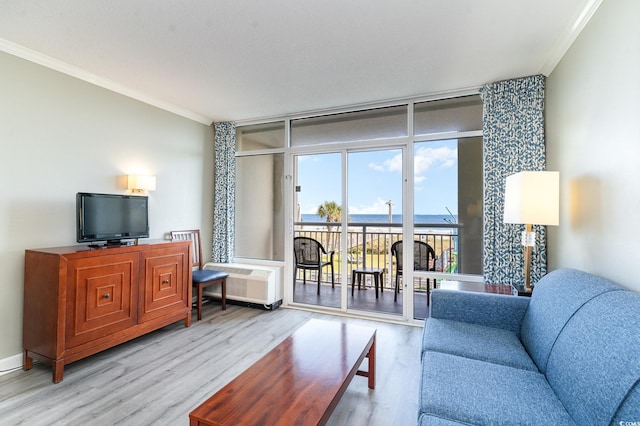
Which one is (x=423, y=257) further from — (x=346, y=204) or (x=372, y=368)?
(x=372, y=368)

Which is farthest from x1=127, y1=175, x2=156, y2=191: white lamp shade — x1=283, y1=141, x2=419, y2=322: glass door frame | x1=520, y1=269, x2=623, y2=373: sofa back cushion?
x1=520, y1=269, x2=623, y2=373: sofa back cushion

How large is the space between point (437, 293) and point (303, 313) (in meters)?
2.08

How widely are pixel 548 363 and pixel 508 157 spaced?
2.08 m

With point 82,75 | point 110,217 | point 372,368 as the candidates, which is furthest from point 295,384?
point 82,75

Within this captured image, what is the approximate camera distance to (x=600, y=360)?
117cm

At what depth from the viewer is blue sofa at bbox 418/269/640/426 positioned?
109cm

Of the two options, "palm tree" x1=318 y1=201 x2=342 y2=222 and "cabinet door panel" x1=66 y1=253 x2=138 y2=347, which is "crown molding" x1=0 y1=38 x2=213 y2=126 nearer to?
"cabinet door panel" x1=66 y1=253 x2=138 y2=347

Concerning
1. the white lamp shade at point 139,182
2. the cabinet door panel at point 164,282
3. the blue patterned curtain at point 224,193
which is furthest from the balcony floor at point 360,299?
the white lamp shade at point 139,182

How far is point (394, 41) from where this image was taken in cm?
240

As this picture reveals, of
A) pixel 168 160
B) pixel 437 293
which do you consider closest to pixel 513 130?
pixel 437 293

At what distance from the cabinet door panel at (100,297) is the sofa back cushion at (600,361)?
315 centimetres

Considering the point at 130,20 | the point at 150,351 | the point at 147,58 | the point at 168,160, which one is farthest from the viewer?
the point at 168,160

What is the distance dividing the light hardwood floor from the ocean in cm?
127

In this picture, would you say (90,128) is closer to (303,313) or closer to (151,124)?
(151,124)
